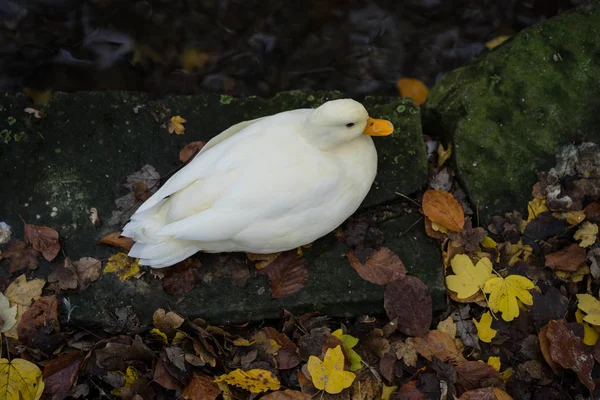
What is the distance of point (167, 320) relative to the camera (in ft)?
8.96

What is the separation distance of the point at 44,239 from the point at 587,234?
8.98 feet

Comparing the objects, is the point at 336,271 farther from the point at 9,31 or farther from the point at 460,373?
the point at 9,31

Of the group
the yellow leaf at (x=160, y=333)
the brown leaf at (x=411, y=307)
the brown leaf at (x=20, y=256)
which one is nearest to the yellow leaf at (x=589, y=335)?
the brown leaf at (x=411, y=307)

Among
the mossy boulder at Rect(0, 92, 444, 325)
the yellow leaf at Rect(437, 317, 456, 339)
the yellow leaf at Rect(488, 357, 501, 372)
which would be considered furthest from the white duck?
the yellow leaf at Rect(488, 357, 501, 372)

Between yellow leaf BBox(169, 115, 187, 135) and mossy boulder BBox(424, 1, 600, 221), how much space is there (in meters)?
1.44

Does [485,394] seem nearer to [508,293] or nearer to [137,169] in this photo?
[508,293]

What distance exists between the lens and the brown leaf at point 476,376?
2693 mm

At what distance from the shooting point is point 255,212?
246 centimetres

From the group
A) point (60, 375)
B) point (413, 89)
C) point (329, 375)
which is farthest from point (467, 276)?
point (60, 375)

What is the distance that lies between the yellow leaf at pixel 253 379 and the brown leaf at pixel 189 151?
1133 millimetres

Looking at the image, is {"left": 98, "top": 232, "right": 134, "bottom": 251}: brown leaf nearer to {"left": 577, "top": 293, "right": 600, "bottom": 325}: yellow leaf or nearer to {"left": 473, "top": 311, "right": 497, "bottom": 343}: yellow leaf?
{"left": 473, "top": 311, "right": 497, "bottom": 343}: yellow leaf

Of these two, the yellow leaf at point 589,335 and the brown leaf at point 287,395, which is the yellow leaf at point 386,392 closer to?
the brown leaf at point 287,395

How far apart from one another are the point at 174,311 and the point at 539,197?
196 centimetres

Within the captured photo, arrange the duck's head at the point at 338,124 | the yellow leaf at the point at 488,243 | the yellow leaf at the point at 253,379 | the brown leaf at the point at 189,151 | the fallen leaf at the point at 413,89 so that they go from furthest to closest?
the fallen leaf at the point at 413,89, the brown leaf at the point at 189,151, the yellow leaf at the point at 488,243, the yellow leaf at the point at 253,379, the duck's head at the point at 338,124
